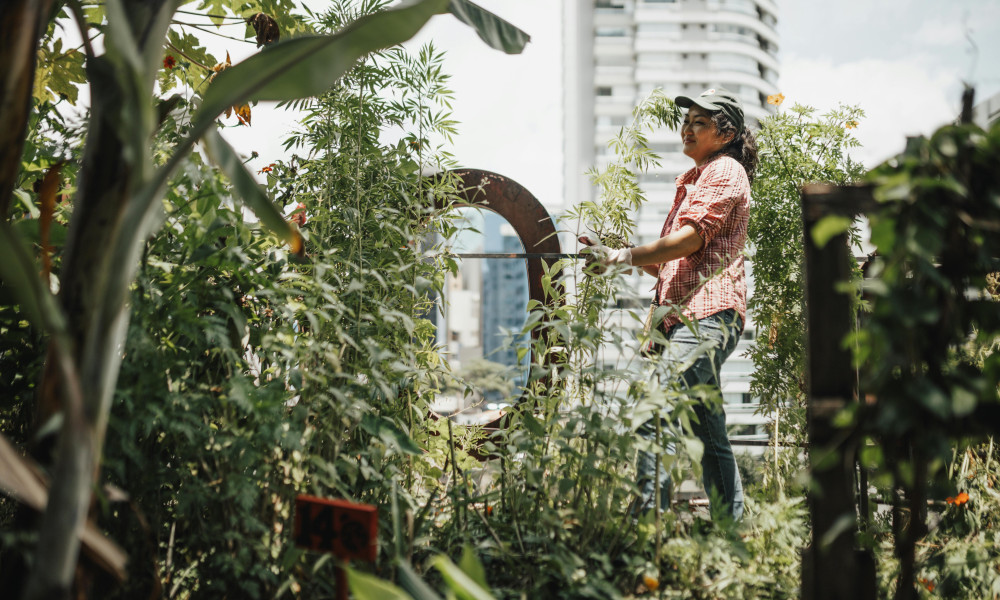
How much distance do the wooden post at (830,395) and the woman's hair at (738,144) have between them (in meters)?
1.02

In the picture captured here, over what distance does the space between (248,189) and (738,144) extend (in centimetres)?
165

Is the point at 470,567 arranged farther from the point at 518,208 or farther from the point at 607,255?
the point at 518,208

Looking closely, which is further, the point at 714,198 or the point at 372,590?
the point at 714,198

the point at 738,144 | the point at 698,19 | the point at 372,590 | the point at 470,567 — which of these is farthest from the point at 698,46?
the point at 372,590

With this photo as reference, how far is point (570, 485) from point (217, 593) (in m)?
0.79

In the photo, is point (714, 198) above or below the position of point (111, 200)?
above

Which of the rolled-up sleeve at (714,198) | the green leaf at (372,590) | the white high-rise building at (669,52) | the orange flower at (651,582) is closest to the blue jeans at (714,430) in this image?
the rolled-up sleeve at (714,198)

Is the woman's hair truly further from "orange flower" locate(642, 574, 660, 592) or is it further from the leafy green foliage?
"orange flower" locate(642, 574, 660, 592)

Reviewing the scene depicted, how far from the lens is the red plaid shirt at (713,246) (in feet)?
5.94

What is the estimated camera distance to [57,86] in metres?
2.23

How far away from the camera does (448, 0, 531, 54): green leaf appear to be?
4.64 feet

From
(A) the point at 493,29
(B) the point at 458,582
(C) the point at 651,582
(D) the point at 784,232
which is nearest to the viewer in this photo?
(B) the point at 458,582

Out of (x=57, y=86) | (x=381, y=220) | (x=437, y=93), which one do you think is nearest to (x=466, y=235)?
(x=381, y=220)

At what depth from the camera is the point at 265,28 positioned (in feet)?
6.79
